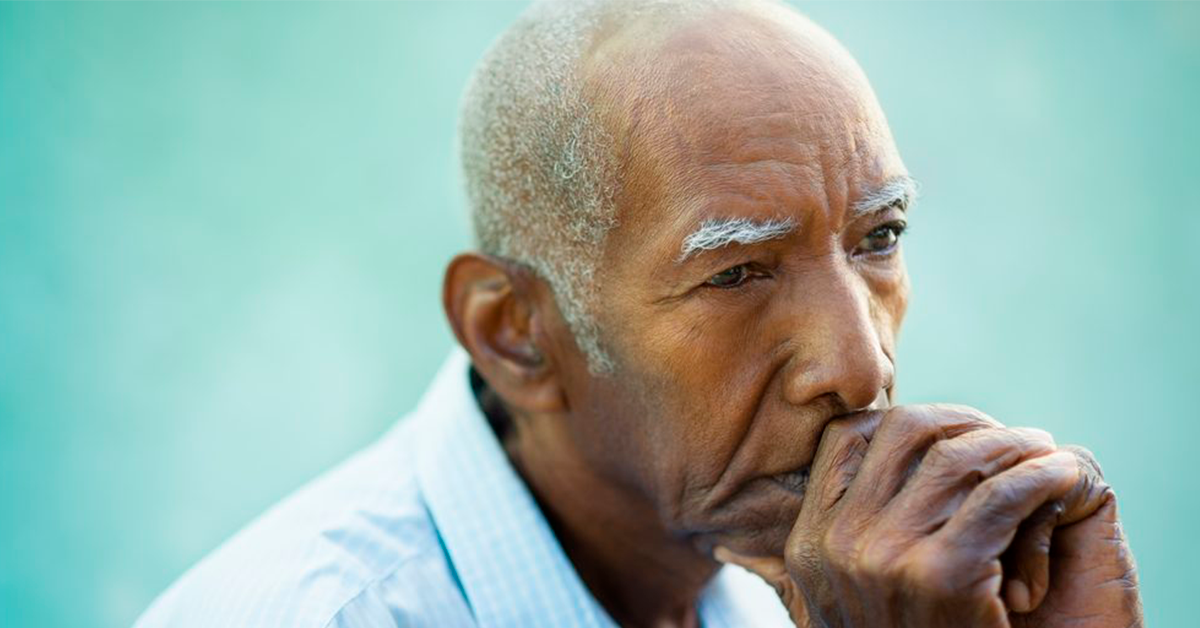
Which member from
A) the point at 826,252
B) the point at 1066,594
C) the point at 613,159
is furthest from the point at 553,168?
the point at 1066,594

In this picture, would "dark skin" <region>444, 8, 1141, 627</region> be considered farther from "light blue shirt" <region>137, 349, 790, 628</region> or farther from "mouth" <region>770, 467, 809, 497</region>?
"light blue shirt" <region>137, 349, 790, 628</region>

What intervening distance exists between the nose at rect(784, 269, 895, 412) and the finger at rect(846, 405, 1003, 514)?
97 mm

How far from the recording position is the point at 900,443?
2.01m

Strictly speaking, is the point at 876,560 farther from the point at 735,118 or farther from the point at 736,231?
the point at 735,118

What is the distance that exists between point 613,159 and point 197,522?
2.61 m

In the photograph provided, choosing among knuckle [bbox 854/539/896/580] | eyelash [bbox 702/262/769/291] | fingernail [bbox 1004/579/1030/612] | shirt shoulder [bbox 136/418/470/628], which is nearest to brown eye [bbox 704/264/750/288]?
eyelash [bbox 702/262/769/291]

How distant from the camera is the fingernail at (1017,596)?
1956mm

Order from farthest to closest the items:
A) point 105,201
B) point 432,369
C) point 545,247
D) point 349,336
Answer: point 432,369, point 349,336, point 105,201, point 545,247

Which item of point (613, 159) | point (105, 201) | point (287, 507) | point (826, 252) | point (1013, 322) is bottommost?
point (1013, 322)

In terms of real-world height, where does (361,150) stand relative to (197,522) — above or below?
above

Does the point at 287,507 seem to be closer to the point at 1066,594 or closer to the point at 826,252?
the point at 826,252

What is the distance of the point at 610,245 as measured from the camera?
2398mm

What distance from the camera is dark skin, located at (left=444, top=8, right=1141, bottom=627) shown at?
6.30 feet

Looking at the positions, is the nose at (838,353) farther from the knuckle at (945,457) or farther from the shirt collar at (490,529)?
the shirt collar at (490,529)
